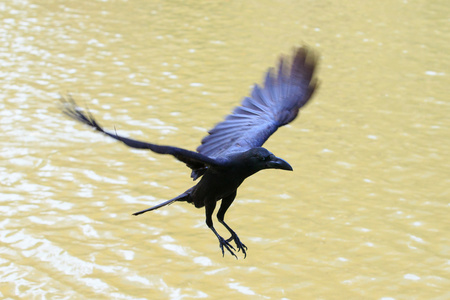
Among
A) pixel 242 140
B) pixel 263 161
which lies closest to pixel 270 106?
pixel 242 140

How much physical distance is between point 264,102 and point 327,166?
20.4ft

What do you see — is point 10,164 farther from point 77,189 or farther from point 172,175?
point 172,175

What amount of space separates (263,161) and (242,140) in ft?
3.17

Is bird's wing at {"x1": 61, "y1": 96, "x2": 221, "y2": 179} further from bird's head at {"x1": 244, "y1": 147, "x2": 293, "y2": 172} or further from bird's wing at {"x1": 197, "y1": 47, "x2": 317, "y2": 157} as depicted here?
bird's wing at {"x1": 197, "y1": 47, "x2": 317, "y2": 157}

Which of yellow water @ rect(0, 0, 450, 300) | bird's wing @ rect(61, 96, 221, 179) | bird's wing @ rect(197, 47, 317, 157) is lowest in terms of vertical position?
yellow water @ rect(0, 0, 450, 300)

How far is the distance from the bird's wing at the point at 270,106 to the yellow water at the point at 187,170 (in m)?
3.47

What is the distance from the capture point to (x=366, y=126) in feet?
44.8

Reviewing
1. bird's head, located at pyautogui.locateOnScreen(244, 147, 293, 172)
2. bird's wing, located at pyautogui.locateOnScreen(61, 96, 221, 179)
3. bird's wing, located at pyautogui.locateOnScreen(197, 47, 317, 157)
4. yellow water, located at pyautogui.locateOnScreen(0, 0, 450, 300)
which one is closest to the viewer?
bird's wing, located at pyautogui.locateOnScreen(61, 96, 221, 179)

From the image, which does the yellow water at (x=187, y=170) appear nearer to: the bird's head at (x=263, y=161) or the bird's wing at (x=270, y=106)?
the bird's wing at (x=270, y=106)

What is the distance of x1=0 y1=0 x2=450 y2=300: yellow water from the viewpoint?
29.5ft

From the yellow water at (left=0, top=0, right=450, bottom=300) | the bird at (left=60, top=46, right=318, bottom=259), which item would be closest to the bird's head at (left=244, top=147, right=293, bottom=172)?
the bird at (left=60, top=46, right=318, bottom=259)

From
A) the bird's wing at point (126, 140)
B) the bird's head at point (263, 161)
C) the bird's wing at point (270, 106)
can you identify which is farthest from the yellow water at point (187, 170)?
the bird's wing at point (126, 140)

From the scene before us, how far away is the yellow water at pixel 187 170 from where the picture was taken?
899 centimetres

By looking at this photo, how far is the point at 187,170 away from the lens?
40.4 feet
